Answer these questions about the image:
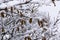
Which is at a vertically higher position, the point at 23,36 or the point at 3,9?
the point at 3,9

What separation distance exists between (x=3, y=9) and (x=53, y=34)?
1.08 m

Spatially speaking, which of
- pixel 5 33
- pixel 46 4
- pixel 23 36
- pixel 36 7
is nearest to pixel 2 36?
pixel 5 33

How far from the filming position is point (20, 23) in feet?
13.1

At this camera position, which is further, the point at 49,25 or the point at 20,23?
the point at 49,25

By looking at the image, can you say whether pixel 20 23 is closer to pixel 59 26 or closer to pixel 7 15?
pixel 7 15

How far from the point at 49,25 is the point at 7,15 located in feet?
2.76

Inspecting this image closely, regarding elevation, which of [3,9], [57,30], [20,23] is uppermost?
[3,9]

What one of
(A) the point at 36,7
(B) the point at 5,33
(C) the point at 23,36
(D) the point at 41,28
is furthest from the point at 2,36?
(A) the point at 36,7

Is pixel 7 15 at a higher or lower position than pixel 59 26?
higher

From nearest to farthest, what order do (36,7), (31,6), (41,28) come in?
(41,28) < (31,6) < (36,7)

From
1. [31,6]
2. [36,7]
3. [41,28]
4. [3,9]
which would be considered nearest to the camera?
[3,9]

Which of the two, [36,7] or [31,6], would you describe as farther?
Answer: [36,7]

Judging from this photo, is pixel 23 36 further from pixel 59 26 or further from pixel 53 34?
pixel 59 26

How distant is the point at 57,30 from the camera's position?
4.48m
